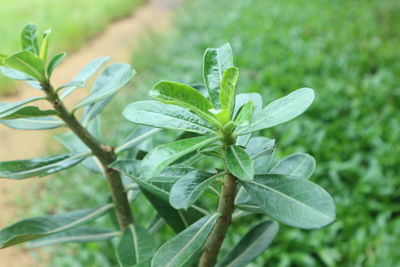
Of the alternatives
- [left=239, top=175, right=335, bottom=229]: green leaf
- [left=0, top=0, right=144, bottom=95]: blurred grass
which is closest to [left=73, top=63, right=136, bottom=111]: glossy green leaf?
[left=239, top=175, right=335, bottom=229]: green leaf

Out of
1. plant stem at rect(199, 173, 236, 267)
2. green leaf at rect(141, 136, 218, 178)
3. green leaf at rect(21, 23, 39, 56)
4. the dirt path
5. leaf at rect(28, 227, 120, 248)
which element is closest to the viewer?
green leaf at rect(141, 136, 218, 178)

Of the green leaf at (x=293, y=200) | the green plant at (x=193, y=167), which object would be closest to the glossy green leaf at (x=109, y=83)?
the green plant at (x=193, y=167)

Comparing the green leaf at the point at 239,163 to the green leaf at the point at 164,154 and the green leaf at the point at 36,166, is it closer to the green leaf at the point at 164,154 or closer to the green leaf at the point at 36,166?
the green leaf at the point at 164,154

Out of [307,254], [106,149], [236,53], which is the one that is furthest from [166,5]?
[106,149]

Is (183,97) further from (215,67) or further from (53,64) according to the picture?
(53,64)

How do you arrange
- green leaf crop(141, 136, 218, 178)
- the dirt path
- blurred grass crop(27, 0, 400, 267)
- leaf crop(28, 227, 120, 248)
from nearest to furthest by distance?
green leaf crop(141, 136, 218, 178) → leaf crop(28, 227, 120, 248) → blurred grass crop(27, 0, 400, 267) → the dirt path

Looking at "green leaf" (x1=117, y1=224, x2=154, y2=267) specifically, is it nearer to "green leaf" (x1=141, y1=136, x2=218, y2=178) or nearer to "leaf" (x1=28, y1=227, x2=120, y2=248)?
"leaf" (x1=28, y1=227, x2=120, y2=248)

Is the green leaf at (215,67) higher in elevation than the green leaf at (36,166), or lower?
higher

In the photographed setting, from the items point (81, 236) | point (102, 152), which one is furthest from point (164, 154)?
point (81, 236)
